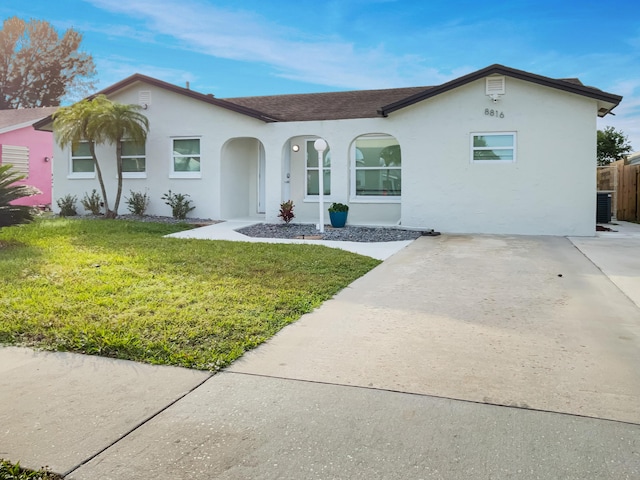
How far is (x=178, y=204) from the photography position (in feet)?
50.3

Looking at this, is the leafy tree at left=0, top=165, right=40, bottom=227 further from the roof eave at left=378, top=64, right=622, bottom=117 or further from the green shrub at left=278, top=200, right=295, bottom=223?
the roof eave at left=378, top=64, right=622, bottom=117

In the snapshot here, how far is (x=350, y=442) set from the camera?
272cm

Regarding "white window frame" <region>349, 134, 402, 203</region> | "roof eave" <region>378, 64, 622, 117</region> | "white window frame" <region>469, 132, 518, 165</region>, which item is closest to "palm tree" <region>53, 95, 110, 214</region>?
"white window frame" <region>349, 134, 402, 203</region>

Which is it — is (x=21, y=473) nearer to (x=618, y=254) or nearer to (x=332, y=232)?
(x=618, y=254)

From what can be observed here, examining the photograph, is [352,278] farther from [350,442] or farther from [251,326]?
[350,442]

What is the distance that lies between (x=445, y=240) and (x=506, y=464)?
9386mm

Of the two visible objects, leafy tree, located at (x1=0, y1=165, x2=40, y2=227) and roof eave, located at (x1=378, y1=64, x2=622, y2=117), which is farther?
roof eave, located at (x1=378, y1=64, x2=622, y2=117)

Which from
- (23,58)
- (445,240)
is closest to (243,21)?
(445,240)

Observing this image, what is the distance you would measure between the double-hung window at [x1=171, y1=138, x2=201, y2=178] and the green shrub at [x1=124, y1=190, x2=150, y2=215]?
1150 mm

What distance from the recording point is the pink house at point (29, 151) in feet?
72.3

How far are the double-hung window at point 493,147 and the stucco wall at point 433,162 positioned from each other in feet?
0.52

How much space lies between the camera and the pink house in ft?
72.3

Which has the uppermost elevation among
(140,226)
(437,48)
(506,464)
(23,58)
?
(23,58)

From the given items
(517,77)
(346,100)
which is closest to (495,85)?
(517,77)
